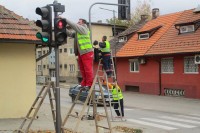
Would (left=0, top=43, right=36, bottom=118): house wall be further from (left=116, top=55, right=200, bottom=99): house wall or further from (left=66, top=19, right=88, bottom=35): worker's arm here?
(left=116, top=55, right=200, bottom=99): house wall

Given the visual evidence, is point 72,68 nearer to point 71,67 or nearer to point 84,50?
point 71,67

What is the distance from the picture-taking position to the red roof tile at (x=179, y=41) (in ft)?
88.9

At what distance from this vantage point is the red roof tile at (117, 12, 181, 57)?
33.1m

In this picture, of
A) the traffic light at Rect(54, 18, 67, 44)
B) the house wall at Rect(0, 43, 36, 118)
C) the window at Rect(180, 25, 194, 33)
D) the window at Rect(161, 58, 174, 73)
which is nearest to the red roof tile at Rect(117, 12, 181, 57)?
the window at Rect(161, 58, 174, 73)

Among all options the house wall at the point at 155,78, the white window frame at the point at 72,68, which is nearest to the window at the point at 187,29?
the house wall at the point at 155,78

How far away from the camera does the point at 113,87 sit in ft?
50.0

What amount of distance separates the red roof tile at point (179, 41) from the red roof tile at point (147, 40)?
115cm

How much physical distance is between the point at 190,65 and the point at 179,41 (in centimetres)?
230

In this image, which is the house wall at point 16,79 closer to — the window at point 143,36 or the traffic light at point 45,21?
the traffic light at point 45,21

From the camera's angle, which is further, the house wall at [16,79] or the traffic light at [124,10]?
the traffic light at [124,10]

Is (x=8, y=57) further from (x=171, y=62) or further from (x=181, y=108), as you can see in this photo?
(x=171, y=62)

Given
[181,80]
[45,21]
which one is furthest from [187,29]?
[45,21]

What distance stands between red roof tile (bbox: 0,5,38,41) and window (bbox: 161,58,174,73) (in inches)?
637

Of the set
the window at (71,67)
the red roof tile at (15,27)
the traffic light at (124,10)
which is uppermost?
the traffic light at (124,10)
